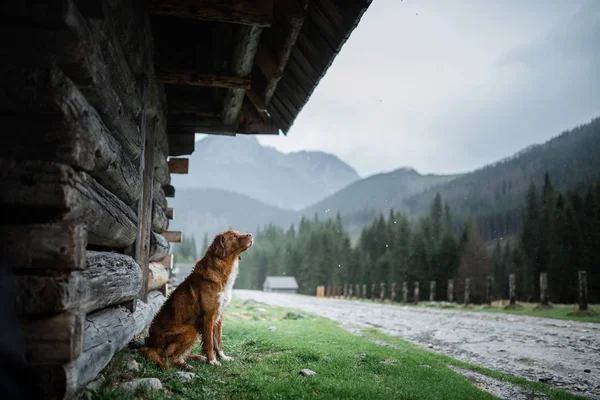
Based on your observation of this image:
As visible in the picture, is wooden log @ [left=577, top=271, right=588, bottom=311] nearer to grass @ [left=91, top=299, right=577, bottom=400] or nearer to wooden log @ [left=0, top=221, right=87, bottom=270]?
grass @ [left=91, top=299, right=577, bottom=400]

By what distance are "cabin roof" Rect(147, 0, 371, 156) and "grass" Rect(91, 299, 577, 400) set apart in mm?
4124

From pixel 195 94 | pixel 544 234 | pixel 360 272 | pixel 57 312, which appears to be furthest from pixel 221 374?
pixel 360 272

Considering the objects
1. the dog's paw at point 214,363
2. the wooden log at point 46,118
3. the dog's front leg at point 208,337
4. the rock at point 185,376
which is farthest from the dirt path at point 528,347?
the wooden log at point 46,118

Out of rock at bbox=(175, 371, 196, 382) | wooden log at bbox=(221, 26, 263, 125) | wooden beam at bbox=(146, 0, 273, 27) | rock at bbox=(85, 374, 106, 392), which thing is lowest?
rock at bbox=(175, 371, 196, 382)

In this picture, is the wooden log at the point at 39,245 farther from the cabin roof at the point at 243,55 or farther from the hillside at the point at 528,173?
the hillside at the point at 528,173

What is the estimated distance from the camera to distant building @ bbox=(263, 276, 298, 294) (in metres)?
95.4

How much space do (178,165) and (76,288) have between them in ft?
26.3

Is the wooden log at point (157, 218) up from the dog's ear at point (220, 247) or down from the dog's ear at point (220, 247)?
up

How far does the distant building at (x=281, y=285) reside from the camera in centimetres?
9544

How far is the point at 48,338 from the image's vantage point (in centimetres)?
306

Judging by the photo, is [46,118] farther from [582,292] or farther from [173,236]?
[582,292]

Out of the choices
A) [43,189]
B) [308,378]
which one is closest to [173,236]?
[308,378]

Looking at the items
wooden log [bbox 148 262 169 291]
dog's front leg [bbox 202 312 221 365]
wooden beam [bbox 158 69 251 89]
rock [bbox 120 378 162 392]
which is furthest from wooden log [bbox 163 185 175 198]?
rock [bbox 120 378 162 392]

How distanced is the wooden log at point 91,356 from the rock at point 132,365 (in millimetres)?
230
